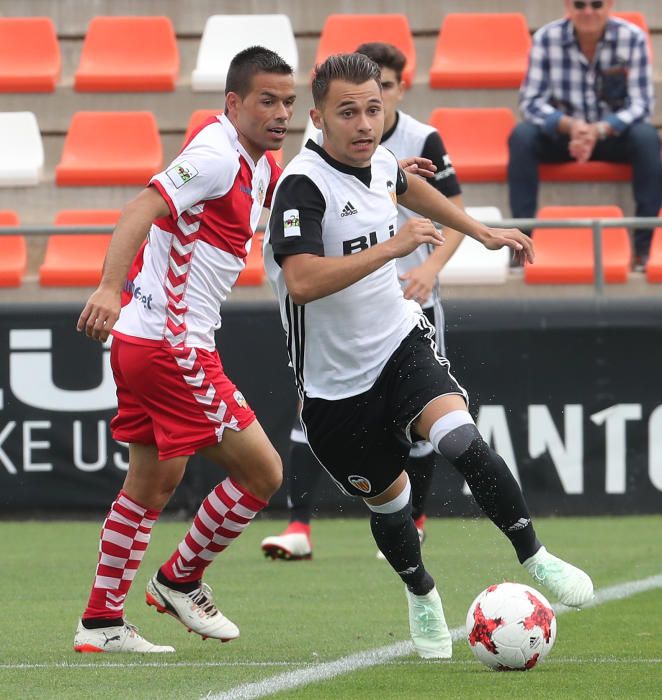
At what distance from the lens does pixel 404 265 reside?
25.6 feet

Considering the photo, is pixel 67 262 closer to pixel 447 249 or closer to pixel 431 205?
pixel 447 249

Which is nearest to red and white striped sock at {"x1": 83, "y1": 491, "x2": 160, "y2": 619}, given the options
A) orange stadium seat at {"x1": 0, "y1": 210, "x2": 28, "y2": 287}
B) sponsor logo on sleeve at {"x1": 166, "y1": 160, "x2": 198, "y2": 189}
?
sponsor logo on sleeve at {"x1": 166, "y1": 160, "x2": 198, "y2": 189}

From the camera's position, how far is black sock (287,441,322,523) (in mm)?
8203

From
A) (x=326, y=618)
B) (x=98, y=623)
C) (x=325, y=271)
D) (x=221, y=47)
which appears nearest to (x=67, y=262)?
(x=221, y=47)

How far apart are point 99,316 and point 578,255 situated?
Answer: 5565 mm

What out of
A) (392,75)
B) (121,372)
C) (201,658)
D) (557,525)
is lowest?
(557,525)

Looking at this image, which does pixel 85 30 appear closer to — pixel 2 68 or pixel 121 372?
pixel 2 68

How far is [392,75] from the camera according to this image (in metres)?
7.57

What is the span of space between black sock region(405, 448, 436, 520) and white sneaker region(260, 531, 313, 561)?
1.95ft

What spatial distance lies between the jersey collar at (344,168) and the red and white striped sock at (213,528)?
119 cm

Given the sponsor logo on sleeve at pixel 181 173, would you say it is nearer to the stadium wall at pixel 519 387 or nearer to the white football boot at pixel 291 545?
the white football boot at pixel 291 545

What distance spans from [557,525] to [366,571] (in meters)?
2.18

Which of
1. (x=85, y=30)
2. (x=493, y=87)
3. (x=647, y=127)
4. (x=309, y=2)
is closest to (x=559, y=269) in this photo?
(x=647, y=127)

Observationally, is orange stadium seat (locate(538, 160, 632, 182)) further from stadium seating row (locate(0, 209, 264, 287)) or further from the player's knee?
the player's knee
